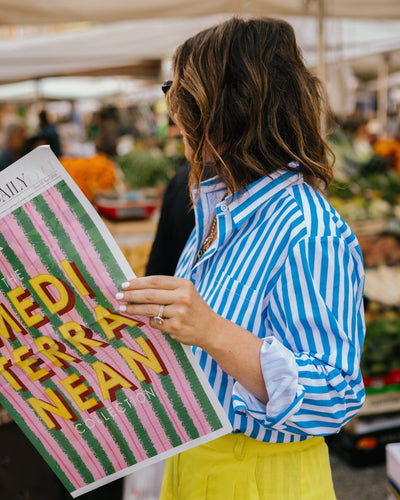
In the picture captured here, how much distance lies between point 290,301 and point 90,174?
11.1 feet

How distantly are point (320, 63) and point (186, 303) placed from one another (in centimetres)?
283

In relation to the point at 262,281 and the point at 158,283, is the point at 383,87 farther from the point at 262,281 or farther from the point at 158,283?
the point at 158,283

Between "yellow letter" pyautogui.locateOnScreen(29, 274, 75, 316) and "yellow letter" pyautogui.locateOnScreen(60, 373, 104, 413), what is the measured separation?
0.15 metres

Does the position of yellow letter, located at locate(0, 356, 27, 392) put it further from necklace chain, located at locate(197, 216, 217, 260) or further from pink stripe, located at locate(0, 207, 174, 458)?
A: necklace chain, located at locate(197, 216, 217, 260)

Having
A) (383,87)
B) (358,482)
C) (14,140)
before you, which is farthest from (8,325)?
(383,87)

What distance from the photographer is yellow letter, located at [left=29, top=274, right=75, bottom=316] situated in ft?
3.14

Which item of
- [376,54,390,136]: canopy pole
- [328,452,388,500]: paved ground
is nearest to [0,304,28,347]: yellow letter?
[328,452,388,500]: paved ground

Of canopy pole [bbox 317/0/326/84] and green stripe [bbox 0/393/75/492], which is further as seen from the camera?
canopy pole [bbox 317/0/326/84]

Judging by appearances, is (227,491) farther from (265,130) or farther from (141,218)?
(141,218)

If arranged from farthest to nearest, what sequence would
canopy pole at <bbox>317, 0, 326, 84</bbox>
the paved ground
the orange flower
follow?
1. the orange flower
2. canopy pole at <bbox>317, 0, 326, 84</bbox>
3. the paved ground

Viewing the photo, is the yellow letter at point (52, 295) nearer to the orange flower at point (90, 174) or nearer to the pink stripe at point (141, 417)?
the pink stripe at point (141, 417)

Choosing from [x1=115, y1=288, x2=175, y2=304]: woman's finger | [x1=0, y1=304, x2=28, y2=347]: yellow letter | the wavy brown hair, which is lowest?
[x1=0, y1=304, x2=28, y2=347]: yellow letter

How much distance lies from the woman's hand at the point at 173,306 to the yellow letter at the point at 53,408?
10.8 inches

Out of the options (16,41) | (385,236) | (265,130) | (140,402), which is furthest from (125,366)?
(16,41)
